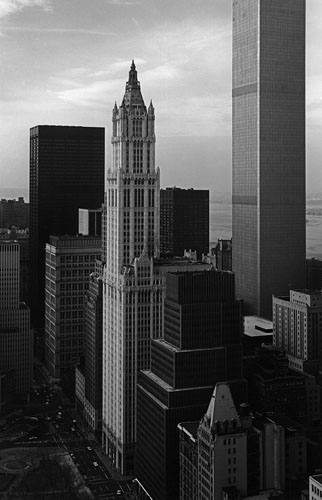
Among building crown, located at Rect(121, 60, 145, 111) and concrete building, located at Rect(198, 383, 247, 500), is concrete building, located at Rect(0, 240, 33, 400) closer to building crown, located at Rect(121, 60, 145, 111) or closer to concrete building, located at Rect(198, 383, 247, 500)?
building crown, located at Rect(121, 60, 145, 111)

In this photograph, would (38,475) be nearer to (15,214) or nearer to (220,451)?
(220,451)

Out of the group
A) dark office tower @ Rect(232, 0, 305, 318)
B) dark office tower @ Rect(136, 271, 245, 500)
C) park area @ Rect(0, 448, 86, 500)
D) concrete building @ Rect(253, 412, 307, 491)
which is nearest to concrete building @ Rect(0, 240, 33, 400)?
park area @ Rect(0, 448, 86, 500)

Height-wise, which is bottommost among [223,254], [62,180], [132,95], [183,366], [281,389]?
[281,389]

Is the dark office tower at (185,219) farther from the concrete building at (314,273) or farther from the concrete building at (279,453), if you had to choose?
the concrete building at (279,453)

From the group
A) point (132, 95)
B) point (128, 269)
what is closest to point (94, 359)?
point (128, 269)

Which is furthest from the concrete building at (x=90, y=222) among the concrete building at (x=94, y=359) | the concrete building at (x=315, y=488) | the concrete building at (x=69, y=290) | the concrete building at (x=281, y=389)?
the concrete building at (x=315, y=488)


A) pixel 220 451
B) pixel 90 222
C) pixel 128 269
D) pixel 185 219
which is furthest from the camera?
pixel 185 219
